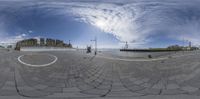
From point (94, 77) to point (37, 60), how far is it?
404mm

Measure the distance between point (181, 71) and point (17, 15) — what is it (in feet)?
3.85

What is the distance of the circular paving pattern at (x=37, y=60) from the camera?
118cm

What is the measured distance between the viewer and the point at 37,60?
120 cm

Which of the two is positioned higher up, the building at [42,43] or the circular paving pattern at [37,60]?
the building at [42,43]

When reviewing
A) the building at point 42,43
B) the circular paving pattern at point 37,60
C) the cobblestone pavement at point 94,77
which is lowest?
the cobblestone pavement at point 94,77

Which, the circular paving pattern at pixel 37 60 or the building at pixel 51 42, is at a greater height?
the building at pixel 51 42

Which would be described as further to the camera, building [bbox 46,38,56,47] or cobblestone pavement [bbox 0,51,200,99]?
building [bbox 46,38,56,47]

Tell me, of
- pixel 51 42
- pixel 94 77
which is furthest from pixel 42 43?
pixel 94 77

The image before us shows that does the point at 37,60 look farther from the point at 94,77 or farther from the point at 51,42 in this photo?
the point at 94,77

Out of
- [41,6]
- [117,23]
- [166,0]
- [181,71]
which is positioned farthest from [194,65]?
[41,6]

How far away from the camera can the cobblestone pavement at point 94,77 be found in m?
1.06

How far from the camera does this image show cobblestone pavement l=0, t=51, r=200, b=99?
106cm

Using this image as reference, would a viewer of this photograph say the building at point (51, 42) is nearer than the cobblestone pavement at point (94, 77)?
No

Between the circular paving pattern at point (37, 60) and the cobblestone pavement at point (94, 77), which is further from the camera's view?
the circular paving pattern at point (37, 60)
